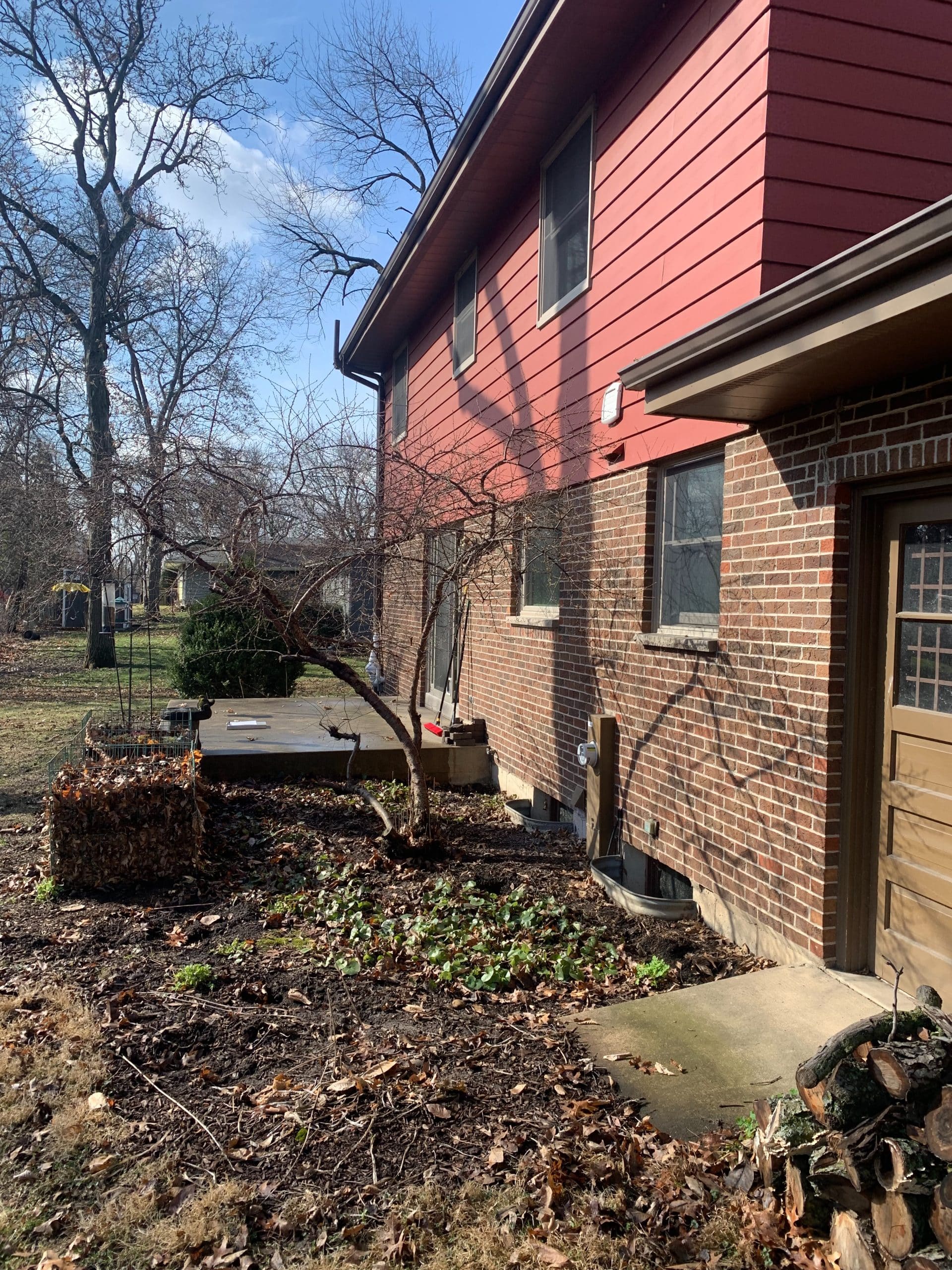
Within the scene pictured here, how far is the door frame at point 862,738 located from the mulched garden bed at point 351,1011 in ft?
2.09

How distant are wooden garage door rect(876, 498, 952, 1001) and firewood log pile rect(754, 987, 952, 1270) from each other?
112 centimetres

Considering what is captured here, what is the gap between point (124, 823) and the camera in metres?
5.86

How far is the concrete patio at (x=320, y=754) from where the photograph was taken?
8.40 m

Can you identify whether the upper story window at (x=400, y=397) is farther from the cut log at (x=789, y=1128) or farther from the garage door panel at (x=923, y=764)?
the cut log at (x=789, y=1128)

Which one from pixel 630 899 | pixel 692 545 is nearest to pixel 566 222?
pixel 692 545

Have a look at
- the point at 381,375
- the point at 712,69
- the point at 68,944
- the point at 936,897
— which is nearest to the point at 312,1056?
the point at 68,944

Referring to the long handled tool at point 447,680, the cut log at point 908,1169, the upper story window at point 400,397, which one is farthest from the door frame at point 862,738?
the upper story window at point 400,397

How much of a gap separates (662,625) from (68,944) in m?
3.95

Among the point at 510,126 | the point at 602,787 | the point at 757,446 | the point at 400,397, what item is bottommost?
the point at 602,787

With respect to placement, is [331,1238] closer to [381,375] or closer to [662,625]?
[662,625]

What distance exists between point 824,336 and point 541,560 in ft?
15.0

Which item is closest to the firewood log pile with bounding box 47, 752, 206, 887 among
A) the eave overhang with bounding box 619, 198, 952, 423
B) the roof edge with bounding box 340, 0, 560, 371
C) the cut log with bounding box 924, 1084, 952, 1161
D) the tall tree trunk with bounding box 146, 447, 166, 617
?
the tall tree trunk with bounding box 146, 447, 166, 617

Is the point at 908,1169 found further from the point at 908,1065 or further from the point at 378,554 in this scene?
the point at 378,554

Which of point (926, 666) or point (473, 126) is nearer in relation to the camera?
point (926, 666)
